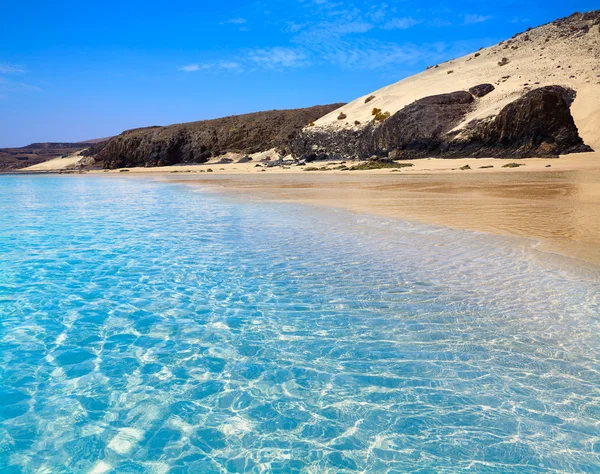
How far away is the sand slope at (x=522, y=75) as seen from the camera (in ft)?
105

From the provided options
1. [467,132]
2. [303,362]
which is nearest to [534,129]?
[467,132]

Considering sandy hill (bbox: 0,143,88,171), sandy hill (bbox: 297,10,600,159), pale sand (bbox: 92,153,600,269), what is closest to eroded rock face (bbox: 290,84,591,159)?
sandy hill (bbox: 297,10,600,159)

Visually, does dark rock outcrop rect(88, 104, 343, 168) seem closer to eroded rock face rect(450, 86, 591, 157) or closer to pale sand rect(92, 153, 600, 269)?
eroded rock face rect(450, 86, 591, 157)

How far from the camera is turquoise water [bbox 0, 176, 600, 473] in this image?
2.89 metres

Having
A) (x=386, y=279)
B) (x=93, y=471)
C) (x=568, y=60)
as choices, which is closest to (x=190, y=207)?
(x=386, y=279)

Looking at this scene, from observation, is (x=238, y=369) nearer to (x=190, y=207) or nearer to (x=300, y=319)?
(x=300, y=319)

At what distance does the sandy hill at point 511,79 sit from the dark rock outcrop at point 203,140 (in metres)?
17.4

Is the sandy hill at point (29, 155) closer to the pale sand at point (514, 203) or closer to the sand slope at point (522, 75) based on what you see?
the sand slope at point (522, 75)

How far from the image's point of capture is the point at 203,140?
66.6 metres

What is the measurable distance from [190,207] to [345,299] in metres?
11.2

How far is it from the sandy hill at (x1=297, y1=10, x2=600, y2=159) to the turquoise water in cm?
2758

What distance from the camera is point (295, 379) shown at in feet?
12.4

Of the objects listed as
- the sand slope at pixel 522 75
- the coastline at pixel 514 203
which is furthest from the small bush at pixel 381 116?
the coastline at pixel 514 203

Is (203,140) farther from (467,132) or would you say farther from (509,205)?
(509,205)
